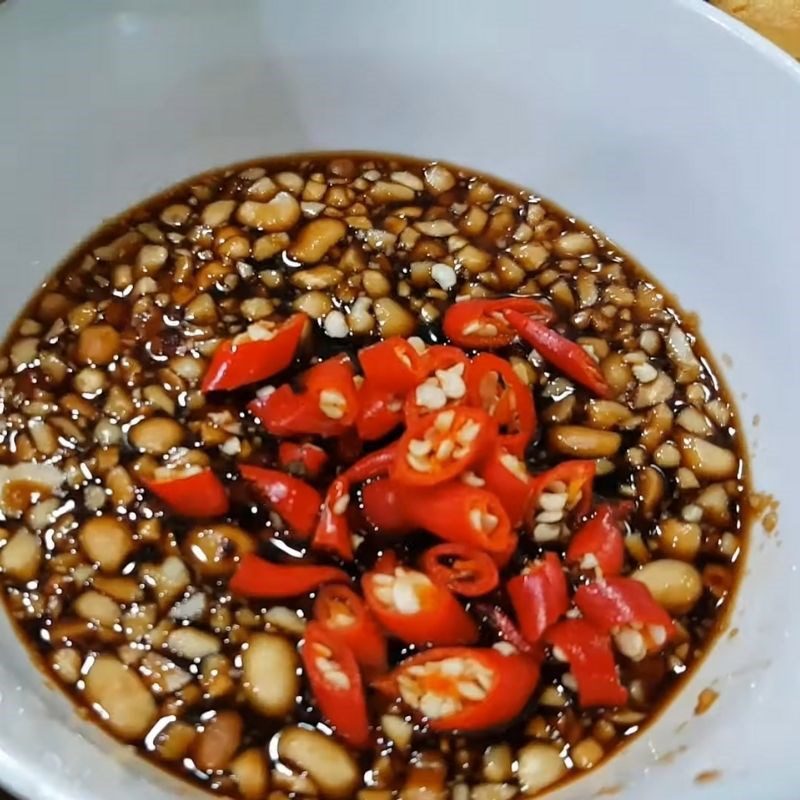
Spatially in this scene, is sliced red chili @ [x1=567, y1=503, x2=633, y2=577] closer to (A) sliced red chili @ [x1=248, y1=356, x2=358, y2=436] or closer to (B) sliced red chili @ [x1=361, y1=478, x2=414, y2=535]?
(B) sliced red chili @ [x1=361, y1=478, x2=414, y2=535]

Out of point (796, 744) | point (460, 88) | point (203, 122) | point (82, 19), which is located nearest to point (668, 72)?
point (460, 88)

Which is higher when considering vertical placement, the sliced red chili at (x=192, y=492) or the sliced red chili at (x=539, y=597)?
the sliced red chili at (x=539, y=597)

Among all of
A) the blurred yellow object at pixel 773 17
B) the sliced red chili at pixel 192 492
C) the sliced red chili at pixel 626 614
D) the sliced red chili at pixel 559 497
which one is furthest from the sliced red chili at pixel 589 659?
the blurred yellow object at pixel 773 17

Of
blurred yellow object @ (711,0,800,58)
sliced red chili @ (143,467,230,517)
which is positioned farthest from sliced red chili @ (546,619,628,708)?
blurred yellow object @ (711,0,800,58)

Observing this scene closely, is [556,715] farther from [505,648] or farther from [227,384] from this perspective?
[227,384]

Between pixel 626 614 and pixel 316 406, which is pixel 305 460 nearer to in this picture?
pixel 316 406

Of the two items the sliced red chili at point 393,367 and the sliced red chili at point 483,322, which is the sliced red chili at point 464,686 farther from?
the sliced red chili at point 483,322
